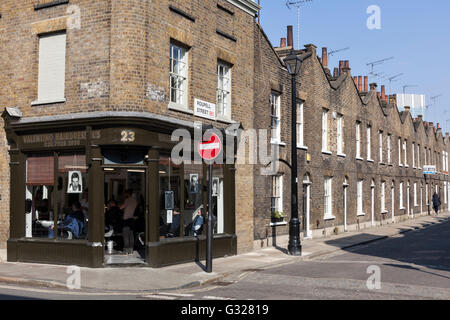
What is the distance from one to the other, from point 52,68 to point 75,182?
10.5ft

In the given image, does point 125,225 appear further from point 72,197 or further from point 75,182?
point 75,182

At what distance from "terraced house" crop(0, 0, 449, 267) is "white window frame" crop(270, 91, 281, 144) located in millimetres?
707

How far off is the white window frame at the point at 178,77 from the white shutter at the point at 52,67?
2.91 m

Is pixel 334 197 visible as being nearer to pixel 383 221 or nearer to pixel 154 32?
pixel 383 221

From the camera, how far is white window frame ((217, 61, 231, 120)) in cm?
1639

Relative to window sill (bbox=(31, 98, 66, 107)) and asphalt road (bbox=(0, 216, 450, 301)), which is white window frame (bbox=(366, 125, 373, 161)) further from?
window sill (bbox=(31, 98, 66, 107))

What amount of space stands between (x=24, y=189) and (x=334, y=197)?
1572 cm

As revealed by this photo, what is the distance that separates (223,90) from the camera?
1648 cm

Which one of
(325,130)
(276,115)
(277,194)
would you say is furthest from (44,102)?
(325,130)

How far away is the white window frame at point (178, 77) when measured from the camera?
1429 cm

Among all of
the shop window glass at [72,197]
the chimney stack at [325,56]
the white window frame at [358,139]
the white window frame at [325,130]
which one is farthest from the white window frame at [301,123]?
the shop window glass at [72,197]

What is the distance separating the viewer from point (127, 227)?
579 inches
